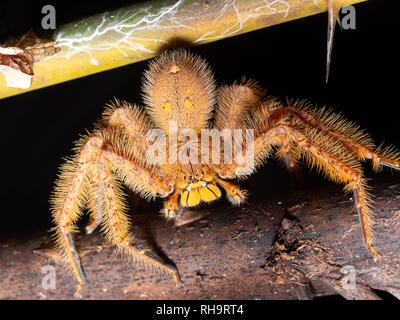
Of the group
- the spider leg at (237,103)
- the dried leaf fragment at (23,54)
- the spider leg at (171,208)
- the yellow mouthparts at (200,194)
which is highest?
the dried leaf fragment at (23,54)

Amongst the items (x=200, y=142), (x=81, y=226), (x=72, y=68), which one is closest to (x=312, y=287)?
(x=200, y=142)

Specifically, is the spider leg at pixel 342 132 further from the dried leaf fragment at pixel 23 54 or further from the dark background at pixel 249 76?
the dried leaf fragment at pixel 23 54

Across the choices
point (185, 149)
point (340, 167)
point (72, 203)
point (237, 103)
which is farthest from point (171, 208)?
point (340, 167)

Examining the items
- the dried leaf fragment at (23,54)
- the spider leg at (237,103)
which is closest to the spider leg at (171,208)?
the spider leg at (237,103)

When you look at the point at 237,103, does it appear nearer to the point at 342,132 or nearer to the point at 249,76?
the point at 249,76

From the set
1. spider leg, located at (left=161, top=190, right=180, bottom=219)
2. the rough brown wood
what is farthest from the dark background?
spider leg, located at (left=161, top=190, right=180, bottom=219)

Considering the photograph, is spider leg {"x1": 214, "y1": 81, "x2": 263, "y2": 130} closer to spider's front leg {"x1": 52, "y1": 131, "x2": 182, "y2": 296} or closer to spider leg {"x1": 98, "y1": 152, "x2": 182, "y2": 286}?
spider's front leg {"x1": 52, "y1": 131, "x2": 182, "y2": 296}
